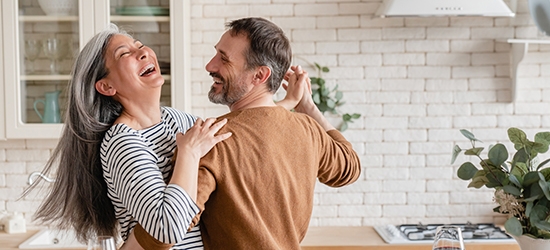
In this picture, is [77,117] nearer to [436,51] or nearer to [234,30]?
[234,30]

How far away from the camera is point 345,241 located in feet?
10.7

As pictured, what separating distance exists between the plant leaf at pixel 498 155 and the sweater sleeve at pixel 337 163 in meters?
0.38

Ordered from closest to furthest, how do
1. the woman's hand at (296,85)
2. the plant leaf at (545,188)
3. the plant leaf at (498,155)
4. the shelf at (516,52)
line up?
the plant leaf at (545,188)
the plant leaf at (498,155)
the woman's hand at (296,85)
the shelf at (516,52)

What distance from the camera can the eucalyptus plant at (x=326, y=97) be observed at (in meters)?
3.55

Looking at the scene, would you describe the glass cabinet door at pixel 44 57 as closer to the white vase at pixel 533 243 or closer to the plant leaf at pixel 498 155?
the plant leaf at pixel 498 155

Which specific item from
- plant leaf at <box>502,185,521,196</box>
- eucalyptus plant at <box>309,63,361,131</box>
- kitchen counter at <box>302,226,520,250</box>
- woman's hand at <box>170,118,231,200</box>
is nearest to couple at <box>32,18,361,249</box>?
woman's hand at <box>170,118,231,200</box>

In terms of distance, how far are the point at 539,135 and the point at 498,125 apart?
176 centimetres

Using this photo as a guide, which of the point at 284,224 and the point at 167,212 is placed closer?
the point at 167,212

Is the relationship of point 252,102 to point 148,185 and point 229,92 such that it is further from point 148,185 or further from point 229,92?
point 148,185

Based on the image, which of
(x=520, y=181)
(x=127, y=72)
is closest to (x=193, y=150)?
(x=127, y=72)

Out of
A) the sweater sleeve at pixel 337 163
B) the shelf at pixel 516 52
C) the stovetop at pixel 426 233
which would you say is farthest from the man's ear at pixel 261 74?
the shelf at pixel 516 52

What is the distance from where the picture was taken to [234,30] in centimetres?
176

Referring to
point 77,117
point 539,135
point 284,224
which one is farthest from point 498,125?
point 77,117

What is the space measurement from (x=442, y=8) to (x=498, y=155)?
1379mm
